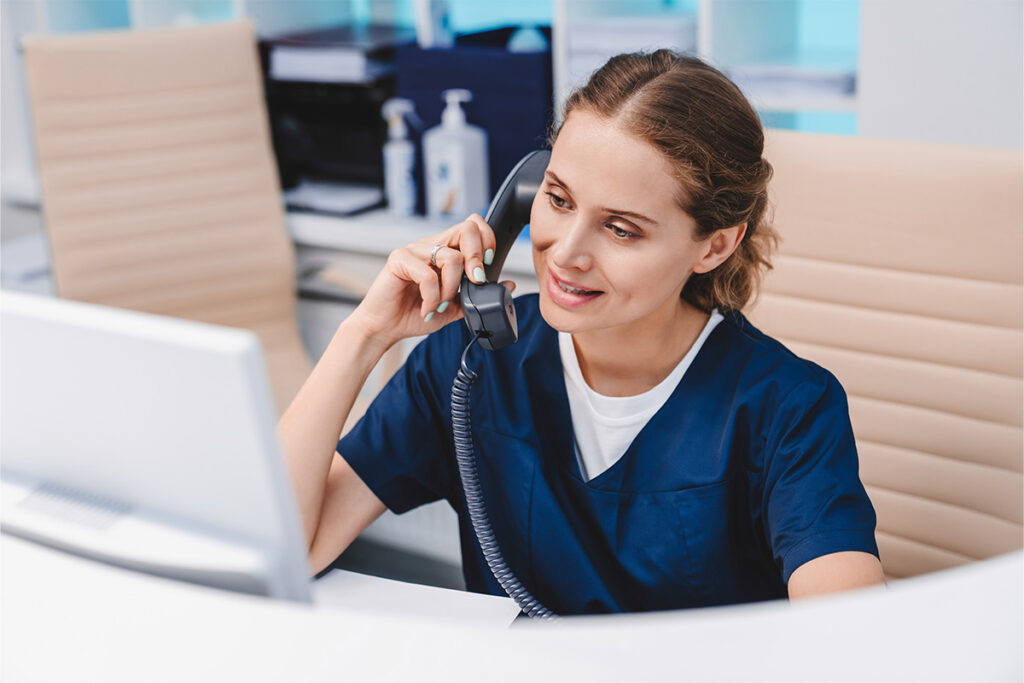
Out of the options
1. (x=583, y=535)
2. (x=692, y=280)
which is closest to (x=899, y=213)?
(x=692, y=280)

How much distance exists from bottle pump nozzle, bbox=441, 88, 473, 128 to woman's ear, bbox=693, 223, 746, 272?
1.18 meters

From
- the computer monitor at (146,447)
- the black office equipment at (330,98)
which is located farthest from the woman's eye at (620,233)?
the black office equipment at (330,98)

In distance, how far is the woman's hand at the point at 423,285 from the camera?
1.11m

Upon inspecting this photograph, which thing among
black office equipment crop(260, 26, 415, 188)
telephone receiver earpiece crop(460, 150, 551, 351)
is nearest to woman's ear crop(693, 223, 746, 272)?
telephone receiver earpiece crop(460, 150, 551, 351)

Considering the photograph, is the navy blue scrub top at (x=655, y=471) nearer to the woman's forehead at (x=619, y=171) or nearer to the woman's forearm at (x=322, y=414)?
the woman's forearm at (x=322, y=414)

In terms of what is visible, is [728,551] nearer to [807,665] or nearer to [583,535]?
[583,535]

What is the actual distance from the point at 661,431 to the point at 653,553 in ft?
0.43

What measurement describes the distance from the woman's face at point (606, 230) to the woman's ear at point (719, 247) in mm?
16

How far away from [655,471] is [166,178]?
155 cm

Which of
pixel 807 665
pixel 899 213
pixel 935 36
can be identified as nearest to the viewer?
pixel 807 665

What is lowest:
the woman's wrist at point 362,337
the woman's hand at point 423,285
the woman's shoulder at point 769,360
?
the woman's shoulder at point 769,360

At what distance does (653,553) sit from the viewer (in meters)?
1.10

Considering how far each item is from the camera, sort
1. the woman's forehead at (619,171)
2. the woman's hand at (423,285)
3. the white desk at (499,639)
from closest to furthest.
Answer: the white desk at (499,639) → the woman's forehead at (619,171) → the woman's hand at (423,285)

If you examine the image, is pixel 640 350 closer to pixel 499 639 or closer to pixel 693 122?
pixel 693 122
